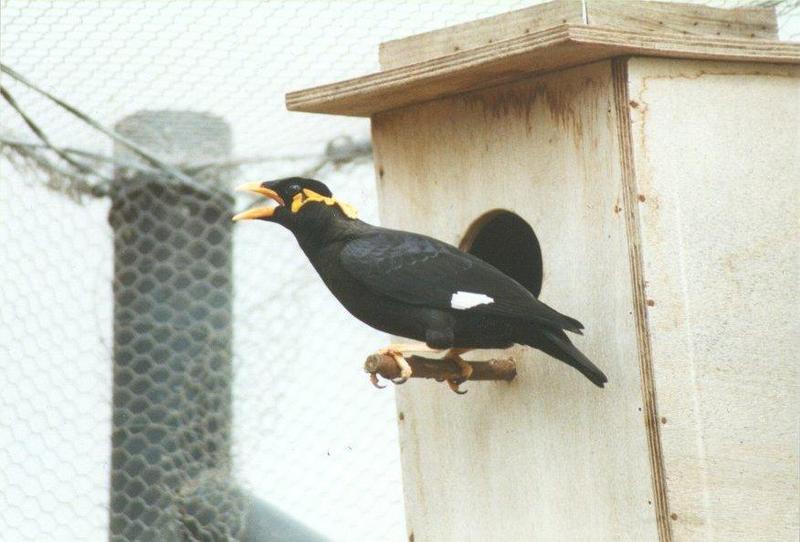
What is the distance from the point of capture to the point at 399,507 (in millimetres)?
3646

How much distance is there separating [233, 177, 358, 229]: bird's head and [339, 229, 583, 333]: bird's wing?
0.17 metres

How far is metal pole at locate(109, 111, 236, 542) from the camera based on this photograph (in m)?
3.37

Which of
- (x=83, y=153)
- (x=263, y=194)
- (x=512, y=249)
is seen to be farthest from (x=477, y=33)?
(x=83, y=153)

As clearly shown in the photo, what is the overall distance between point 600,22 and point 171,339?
1279 millimetres

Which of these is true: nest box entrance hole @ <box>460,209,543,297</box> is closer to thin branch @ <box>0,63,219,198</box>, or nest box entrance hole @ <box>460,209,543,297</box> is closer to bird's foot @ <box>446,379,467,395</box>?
bird's foot @ <box>446,379,467,395</box>

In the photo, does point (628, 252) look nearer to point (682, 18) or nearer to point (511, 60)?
point (511, 60)

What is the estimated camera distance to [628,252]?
2674 millimetres

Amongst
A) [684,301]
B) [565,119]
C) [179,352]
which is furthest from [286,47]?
[684,301]

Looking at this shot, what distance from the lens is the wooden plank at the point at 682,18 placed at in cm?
283

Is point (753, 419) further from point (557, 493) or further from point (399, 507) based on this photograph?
point (399, 507)

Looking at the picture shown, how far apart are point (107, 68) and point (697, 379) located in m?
1.68

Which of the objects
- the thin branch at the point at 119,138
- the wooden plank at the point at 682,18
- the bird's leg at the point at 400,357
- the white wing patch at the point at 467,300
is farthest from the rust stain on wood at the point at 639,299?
the thin branch at the point at 119,138

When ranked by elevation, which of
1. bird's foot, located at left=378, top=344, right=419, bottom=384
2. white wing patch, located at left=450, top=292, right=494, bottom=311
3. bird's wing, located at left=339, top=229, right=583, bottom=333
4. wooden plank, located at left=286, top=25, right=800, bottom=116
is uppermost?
wooden plank, located at left=286, top=25, right=800, bottom=116

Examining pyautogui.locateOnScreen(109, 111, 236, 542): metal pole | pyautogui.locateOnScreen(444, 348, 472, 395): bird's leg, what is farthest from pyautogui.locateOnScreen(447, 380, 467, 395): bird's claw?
pyautogui.locateOnScreen(109, 111, 236, 542): metal pole
